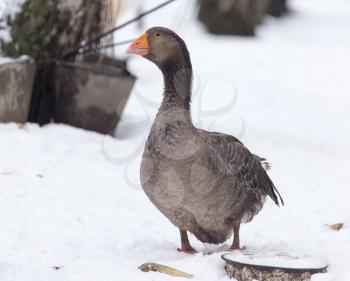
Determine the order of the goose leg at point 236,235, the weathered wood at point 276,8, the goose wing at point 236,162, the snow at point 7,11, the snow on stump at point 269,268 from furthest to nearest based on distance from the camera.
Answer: the weathered wood at point 276,8 → the snow at point 7,11 → the goose leg at point 236,235 → the goose wing at point 236,162 → the snow on stump at point 269,268

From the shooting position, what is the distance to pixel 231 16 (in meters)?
21.0

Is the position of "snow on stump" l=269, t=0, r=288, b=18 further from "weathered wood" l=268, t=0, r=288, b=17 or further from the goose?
the goose

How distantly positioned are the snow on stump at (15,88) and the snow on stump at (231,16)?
12.3 meters

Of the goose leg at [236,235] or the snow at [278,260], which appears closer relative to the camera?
the snow at [278,260]

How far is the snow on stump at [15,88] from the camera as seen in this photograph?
825 centimetres

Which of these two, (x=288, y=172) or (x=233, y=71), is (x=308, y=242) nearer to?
(x=288, y=172)

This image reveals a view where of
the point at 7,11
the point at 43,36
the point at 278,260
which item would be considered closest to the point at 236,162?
the point at 278,260

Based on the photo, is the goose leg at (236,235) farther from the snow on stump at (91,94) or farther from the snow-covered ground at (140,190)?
the snow on stump at (91,94)

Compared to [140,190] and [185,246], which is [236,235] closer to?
[185,246]

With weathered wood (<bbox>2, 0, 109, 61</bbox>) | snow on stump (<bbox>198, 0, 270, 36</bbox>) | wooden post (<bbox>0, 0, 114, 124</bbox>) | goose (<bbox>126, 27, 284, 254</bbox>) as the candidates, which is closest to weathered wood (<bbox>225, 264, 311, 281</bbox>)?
goose (<bbox>126, 27, 284, 254</bbox>)

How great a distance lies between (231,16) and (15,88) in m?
13.3

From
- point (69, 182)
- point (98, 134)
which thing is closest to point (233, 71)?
point (98, 134)

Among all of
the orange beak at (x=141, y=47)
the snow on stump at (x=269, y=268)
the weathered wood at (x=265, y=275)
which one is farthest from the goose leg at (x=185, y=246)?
the orange beak at (x=141, y=47)

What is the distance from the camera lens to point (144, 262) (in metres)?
5.21
